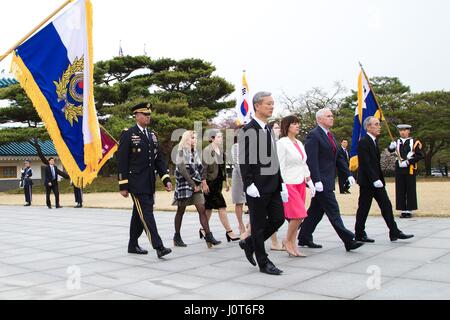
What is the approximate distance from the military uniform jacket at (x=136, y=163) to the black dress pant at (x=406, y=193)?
5279 mm

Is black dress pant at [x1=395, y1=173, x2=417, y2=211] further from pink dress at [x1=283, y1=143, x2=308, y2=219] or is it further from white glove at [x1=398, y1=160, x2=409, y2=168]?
pink dress at [x1=283, y1=143, x2=308, y2=219]

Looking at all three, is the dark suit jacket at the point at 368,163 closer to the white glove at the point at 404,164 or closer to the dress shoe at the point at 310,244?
the dress shoe at the point at 310,244

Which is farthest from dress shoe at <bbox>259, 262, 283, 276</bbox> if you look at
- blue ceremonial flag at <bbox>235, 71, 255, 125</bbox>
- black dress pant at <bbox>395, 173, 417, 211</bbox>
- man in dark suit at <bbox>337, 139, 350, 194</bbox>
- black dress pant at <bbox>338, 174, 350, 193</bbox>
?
blue ceremonial flag at <bbox>235, 71, 255, 125</bbox>

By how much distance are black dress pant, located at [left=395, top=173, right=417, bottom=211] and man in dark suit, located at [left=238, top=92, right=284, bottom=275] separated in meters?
5.15

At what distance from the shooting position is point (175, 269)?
16.8ft

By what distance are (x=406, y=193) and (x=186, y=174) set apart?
4890mm

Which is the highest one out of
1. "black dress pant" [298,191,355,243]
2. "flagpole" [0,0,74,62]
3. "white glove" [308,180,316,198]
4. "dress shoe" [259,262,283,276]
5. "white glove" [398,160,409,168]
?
"flagpole" [0,0,74,62]

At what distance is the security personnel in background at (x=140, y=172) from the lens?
579 cm

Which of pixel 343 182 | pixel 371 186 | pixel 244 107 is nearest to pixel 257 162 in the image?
pixel 371 186

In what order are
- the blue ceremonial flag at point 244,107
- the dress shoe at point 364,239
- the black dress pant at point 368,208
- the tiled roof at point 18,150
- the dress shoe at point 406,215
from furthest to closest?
the tiled roof at point 18,150
the blue ceremonial flag at point 244,107
the dress shoe at point 406,215
the dress shoe at point 364,239
the black dress pant at point 368,208

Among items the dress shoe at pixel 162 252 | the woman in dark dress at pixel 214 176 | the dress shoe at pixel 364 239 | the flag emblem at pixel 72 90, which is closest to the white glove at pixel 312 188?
the dress shoe at pixel 364 239

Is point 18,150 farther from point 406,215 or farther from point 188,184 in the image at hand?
point 188,184

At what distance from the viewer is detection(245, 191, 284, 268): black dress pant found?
15.7 ft
